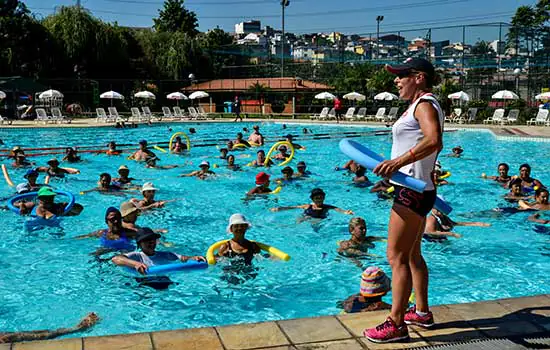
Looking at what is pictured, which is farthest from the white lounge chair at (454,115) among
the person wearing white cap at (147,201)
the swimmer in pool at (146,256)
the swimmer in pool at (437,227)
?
the swimmer in pool at (146,256)

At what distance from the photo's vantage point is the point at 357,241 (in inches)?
294

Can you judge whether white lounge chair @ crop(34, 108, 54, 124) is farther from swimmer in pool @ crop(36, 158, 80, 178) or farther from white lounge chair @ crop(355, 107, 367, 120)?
white lounge chair @ crop(355, 107, 367, 120)

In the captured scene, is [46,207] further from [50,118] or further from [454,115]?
[454,115]

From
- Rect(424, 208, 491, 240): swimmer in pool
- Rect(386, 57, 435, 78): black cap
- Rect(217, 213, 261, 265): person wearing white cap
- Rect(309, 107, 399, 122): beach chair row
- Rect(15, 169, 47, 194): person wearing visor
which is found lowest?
Rect(424, 208, 491, 240): swimmer in pool

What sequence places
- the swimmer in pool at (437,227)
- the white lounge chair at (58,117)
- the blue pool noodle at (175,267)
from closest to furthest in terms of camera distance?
the blue pool noodle at (175,267)
the swimmer in pool at (437,227)
the white lounge chair at (58,117)

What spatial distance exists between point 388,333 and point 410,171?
1.02 m

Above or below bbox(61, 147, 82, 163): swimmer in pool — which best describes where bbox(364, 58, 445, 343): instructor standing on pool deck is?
above

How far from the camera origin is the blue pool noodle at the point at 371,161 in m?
3.25

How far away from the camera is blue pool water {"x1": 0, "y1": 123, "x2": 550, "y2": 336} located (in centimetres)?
607

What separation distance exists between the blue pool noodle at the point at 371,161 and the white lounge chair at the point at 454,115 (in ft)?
96.7

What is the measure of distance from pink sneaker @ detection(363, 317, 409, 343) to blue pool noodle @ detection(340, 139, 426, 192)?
0.90 m

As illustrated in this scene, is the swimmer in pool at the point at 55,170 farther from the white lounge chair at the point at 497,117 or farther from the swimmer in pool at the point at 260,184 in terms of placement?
the white lounge chair at the point at 497,117

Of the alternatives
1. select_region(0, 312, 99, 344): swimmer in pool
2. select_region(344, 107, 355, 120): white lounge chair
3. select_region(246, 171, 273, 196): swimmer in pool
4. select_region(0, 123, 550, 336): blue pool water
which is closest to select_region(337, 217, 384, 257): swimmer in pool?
select_region(0, 123, 550, 336): blue pool water

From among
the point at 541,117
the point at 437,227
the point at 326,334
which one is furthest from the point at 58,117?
the point at 326,334
